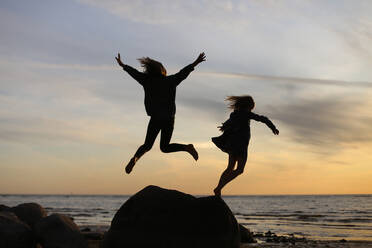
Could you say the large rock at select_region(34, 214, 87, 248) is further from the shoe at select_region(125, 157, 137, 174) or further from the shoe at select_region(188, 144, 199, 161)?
the shoe at select_region(188, 144, 199, 161)

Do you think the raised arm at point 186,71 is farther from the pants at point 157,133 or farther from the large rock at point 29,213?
the large rock at point 29,213

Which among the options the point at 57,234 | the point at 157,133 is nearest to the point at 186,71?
the point at 157,133

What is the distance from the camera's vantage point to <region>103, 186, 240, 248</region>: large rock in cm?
809

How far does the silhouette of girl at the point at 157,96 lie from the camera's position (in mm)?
8609

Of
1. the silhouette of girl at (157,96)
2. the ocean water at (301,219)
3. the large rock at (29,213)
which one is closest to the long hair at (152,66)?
the silhouette of girl at (157,96)

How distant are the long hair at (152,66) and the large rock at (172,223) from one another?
91.7 inches

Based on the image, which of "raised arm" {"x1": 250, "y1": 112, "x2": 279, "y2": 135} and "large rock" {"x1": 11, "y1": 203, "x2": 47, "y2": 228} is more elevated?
"raised arm" {"x1": 250, "y1": 112, "x2": 279, "y2": 135}

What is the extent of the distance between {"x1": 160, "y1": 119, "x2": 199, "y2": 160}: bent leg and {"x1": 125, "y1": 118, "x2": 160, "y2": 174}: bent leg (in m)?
0.16

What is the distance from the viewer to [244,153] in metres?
9.27

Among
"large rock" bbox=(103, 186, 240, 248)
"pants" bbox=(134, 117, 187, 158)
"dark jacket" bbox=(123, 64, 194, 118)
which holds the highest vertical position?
"dark jacket" bbox=(123, 64, 194, 118)

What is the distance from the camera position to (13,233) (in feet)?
37.0

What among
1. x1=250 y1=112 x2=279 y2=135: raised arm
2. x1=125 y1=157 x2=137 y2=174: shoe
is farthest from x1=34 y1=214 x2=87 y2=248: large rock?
x1=250 y1=112 x2=279 y2=135: raised arm

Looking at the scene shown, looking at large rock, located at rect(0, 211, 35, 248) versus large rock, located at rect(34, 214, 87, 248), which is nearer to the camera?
large rock, located at rect(0, 211, 35, 248)

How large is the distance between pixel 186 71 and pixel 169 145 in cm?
150
